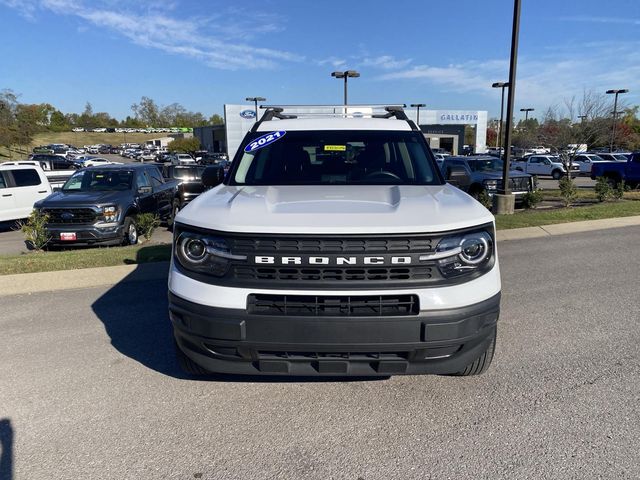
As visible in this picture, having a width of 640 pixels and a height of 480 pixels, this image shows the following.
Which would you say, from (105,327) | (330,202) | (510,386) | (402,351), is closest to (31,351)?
(105,327)

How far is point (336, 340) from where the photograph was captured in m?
2.69

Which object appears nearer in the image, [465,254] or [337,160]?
[465,254]

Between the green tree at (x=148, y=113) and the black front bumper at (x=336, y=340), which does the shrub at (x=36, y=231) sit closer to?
the black front bumper at (x=336, y=340)

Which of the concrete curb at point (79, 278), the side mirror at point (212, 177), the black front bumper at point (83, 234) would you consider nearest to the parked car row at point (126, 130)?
the black front bumper at point (83, 234)

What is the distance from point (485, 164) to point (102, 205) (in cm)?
1248

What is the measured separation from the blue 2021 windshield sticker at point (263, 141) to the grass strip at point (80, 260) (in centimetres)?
354

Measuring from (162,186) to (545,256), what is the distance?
352 inches

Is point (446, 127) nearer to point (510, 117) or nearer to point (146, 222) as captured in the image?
point (510, 117)

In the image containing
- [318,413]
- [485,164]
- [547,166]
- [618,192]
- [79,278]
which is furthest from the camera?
[547,166]

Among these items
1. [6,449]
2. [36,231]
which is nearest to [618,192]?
[36,231]

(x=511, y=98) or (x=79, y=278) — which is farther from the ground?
(x=511, y=98)

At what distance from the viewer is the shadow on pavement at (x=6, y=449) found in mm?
2621

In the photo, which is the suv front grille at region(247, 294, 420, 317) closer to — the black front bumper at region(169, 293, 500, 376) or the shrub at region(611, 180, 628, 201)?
the black front bumper at region(169, 293, 500, 376)

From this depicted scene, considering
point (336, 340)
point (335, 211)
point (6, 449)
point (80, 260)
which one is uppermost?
point (335, 211)
